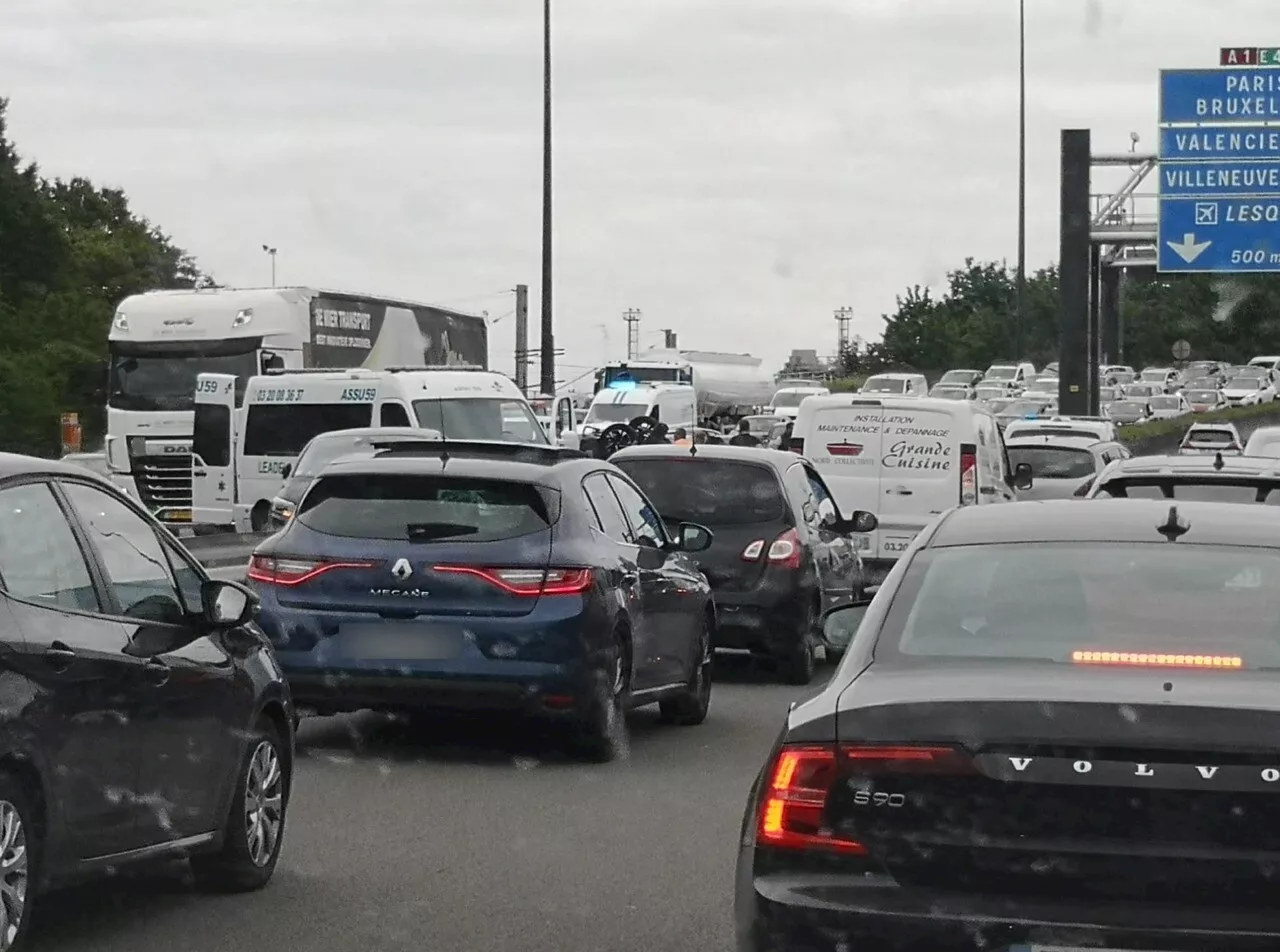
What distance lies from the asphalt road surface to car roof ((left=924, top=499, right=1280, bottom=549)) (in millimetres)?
1668

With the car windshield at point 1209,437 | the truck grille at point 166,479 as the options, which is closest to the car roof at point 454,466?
the truck grille at point 166,479

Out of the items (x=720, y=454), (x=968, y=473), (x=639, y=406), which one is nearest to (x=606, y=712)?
(x=720, y=454)

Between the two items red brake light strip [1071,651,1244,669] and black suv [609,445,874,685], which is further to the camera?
black suv [609,445,874,685]

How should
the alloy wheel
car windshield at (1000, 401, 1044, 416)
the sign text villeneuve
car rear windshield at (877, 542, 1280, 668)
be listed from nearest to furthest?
car rear windshield at (877, 542, 1280, 668)
the alloy wheel
the sign text villeneuve
car windshield at (1000, 401, 1044, 416)

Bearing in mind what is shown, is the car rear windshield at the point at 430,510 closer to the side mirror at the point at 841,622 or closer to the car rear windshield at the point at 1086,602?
the side mirror at the point at 841,622

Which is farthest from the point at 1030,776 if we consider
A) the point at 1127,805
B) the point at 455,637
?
the point at 455,637

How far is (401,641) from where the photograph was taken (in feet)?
36.7

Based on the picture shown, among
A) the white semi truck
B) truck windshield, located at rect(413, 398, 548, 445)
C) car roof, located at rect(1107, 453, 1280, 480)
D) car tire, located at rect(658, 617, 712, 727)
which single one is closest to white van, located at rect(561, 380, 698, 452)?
the white semi truck

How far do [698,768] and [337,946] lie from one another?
4.52m

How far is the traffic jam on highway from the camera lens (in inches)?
190

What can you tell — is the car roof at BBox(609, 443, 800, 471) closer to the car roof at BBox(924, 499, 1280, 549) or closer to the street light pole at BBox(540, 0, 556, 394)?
the car roof at BBox(924, 499, 1280, 549)

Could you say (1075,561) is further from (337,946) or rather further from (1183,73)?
(1183,73)

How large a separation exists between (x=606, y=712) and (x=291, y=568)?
1649 millimetres

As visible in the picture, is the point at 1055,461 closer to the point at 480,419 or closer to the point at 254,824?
the point at 480,419
